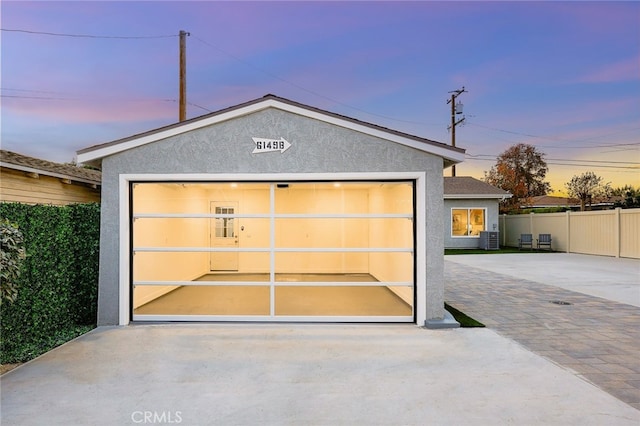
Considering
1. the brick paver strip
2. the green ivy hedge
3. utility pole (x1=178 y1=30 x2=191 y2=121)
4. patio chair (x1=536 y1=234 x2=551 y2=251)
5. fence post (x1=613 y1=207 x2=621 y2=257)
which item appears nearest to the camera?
the brick paver strip

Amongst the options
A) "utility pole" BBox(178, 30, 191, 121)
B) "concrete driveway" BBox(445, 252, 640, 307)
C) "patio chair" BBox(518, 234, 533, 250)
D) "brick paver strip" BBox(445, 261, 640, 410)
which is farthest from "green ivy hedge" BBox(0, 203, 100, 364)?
"patio chair" BBox(518, 234, 533, 250)

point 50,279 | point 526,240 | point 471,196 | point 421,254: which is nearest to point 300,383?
point 421,254

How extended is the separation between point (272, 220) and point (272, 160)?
3.56 ft

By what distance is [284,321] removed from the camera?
6379 millimetres

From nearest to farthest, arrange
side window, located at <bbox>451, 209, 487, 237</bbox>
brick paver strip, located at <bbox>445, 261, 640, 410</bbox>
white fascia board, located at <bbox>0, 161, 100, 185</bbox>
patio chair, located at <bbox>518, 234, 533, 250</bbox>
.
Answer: brick paver strip, located at <bbox>445, 261, 640, 410</bbox> → white fascia board, located at <bbox>0, 161, 100, 185</bbox> → patio chair, located at <bbox>518, 234, 533, 250</bbox> → side window, located at <bbox>451, 209, 487, 237</bbox>

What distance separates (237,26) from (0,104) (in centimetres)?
1045

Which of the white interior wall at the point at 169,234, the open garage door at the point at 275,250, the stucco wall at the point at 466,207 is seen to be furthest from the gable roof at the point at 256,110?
the stucco wall at the point at 466,207

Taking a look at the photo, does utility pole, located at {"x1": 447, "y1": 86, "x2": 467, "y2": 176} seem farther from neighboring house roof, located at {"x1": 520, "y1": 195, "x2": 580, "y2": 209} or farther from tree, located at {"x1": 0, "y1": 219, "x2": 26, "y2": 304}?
tree, located at {"x1": 0, "y1": 219, "x2": 26, "y2": 304}

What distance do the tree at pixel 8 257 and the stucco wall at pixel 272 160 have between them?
2.09 metres

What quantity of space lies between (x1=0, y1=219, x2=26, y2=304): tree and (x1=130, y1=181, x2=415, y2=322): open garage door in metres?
2.31

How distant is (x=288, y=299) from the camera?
668 cm

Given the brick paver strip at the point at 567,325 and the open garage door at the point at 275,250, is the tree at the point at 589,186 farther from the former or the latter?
the open garage door at the point at 275,250

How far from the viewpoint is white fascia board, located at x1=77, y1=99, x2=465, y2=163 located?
6.13 meters

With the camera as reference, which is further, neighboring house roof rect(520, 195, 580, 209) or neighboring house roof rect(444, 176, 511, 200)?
neighboring house roof rect(520, 195, 580, 209)
